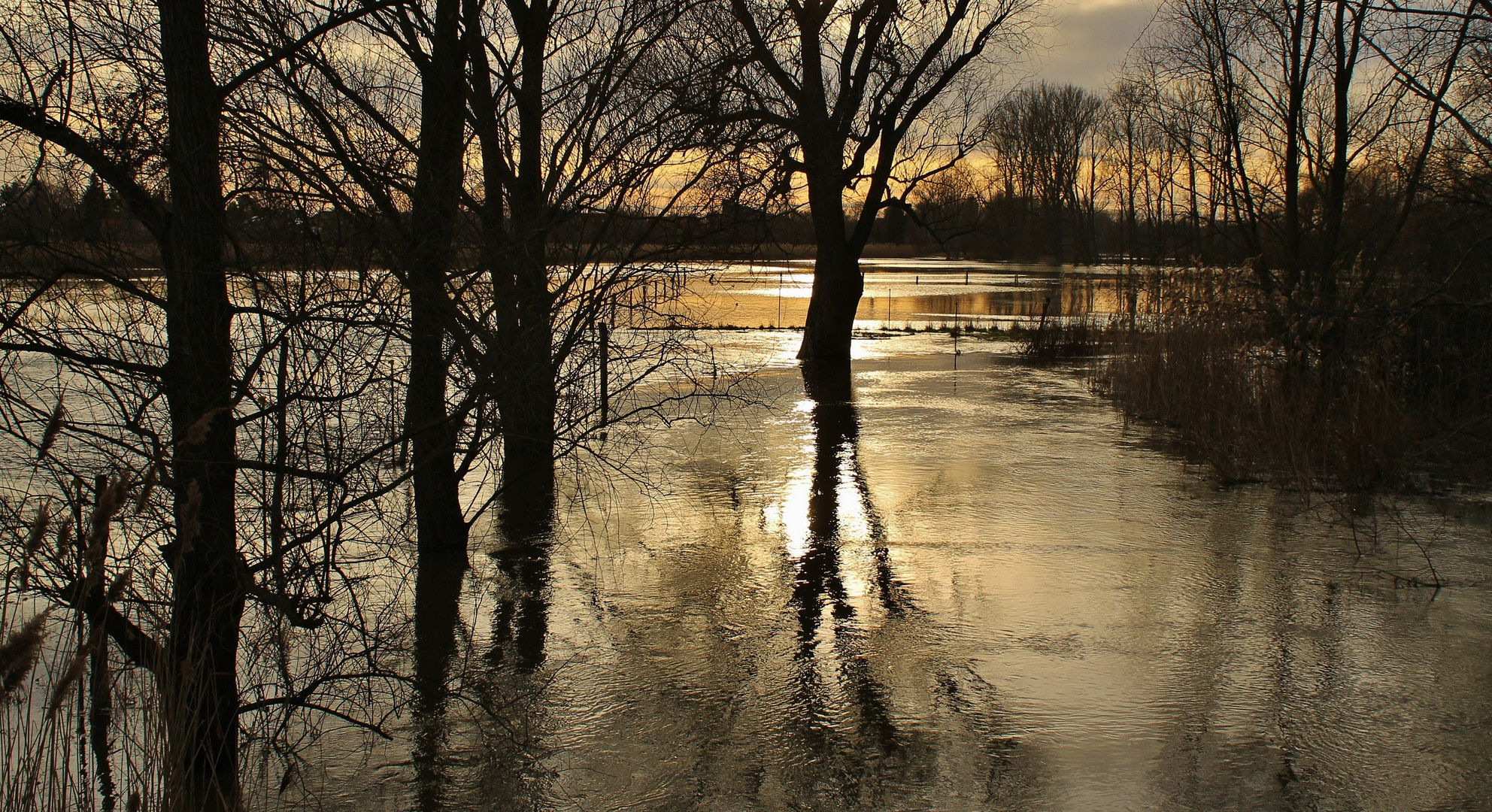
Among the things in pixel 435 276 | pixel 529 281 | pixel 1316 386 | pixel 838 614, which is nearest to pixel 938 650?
pixel 838 614

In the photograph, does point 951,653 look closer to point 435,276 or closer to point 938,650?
point 938,650

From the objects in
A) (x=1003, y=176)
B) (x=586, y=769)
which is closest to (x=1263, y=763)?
(x=586, y=769)

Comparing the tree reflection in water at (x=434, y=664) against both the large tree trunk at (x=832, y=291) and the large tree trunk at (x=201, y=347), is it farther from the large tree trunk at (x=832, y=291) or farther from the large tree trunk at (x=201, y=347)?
the large tree trunk at (x=832, y=291)

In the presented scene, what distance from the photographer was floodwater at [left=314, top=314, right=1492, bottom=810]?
4.59 metres

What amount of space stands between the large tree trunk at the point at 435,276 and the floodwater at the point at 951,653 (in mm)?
503

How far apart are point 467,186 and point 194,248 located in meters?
2.73

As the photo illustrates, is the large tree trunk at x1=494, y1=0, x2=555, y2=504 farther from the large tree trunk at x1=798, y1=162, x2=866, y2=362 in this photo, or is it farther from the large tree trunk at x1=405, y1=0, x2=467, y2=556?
the large tree trunk at x1=798, y1=162, x2=866, y2=362

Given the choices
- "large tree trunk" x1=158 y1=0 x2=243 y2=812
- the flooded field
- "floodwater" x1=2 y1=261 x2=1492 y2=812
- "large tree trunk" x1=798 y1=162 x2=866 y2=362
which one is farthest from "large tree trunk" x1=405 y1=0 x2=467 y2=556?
"large tree trunk" x1=798 y1=162 x2=866 y2=362

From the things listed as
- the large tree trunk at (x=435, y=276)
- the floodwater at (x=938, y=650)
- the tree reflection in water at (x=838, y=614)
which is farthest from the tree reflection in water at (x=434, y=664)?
the tree reflection in water at (x=838, y=614)

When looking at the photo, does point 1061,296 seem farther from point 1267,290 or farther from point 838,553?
point 838,553

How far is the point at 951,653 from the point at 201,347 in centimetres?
404

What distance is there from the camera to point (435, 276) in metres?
5.28

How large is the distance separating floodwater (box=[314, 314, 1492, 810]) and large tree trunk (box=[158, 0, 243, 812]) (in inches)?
31.1

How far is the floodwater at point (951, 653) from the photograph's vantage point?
15.1 feet
